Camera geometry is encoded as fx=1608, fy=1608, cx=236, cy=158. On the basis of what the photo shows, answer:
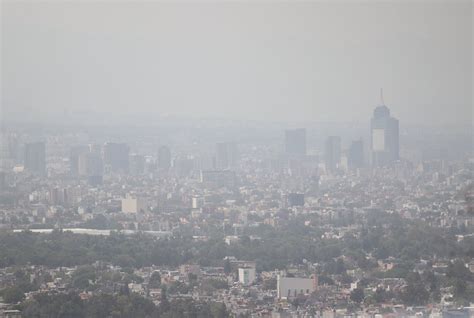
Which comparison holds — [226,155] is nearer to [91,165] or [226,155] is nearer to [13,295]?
[91,165]

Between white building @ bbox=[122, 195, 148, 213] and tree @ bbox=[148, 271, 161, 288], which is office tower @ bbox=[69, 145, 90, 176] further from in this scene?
tree @ bbox=[148, 271, 161, 288]

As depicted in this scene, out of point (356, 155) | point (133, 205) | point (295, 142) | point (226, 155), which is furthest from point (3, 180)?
point (295, 142)

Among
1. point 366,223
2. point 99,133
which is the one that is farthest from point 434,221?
point 99,133

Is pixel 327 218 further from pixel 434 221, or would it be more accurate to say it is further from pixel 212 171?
pixel 212 171

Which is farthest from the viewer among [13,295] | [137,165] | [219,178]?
Result: [137,165]

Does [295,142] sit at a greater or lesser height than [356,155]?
greater

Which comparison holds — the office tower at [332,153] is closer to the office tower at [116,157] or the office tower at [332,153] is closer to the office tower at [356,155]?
the office tower at [356,155]

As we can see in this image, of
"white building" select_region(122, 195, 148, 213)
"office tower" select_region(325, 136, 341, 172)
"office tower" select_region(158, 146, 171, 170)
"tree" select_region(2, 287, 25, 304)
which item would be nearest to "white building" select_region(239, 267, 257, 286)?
"tree" select_region(2, 287, 25, 304)
